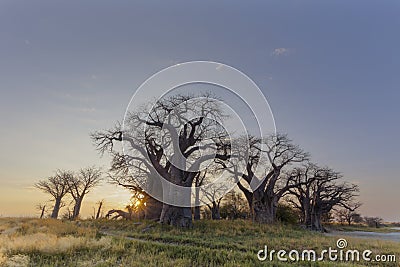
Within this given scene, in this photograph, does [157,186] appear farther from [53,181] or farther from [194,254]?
[53,181]

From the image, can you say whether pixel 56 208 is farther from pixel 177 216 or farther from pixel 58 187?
pixel 177 216

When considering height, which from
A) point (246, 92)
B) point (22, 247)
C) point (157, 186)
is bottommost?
point (22, 247)

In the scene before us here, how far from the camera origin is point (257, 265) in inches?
301

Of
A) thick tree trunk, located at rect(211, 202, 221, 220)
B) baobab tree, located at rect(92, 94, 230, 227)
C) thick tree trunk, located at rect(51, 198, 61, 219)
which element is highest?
baobab tree, located at rect(92, 94, 230, 227)

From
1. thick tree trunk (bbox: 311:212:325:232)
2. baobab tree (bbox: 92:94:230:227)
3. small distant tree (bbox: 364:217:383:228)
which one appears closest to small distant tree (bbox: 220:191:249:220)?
thick tree trunk (bbox: 311:212:325:232)

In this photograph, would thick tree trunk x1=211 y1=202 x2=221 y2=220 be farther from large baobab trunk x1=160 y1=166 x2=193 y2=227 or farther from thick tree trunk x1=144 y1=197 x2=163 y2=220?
large baobab trunk x1=160 y1=166 x2=193 y2=227

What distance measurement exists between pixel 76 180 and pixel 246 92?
35.9 meters

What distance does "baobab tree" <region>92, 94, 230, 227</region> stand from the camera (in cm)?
1952

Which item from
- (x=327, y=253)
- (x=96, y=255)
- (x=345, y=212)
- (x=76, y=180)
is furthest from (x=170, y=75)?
(x=345, y=212)

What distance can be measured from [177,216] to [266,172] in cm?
1205

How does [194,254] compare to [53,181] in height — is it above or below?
below

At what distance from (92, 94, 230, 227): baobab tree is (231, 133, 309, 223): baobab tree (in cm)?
614

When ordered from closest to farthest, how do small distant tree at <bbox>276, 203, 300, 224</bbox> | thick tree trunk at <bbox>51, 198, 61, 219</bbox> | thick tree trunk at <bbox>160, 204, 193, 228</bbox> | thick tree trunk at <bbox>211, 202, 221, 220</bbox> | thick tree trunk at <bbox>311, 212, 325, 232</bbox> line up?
thick tree trunk at <bbox>160, 204, 193, 228</bbox> → thick tree trunk at <bbox>311, 212, 325, 232</bbox> → small distant tree at <bbox>276, 203, 300, 224</bbox> → thick tree trunk at <bbox>211, 202, 221, 220</bbox> → thick tree trunk at <bbox>51, 198, 61, 219</bbox>

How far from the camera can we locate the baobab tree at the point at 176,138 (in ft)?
64.0
